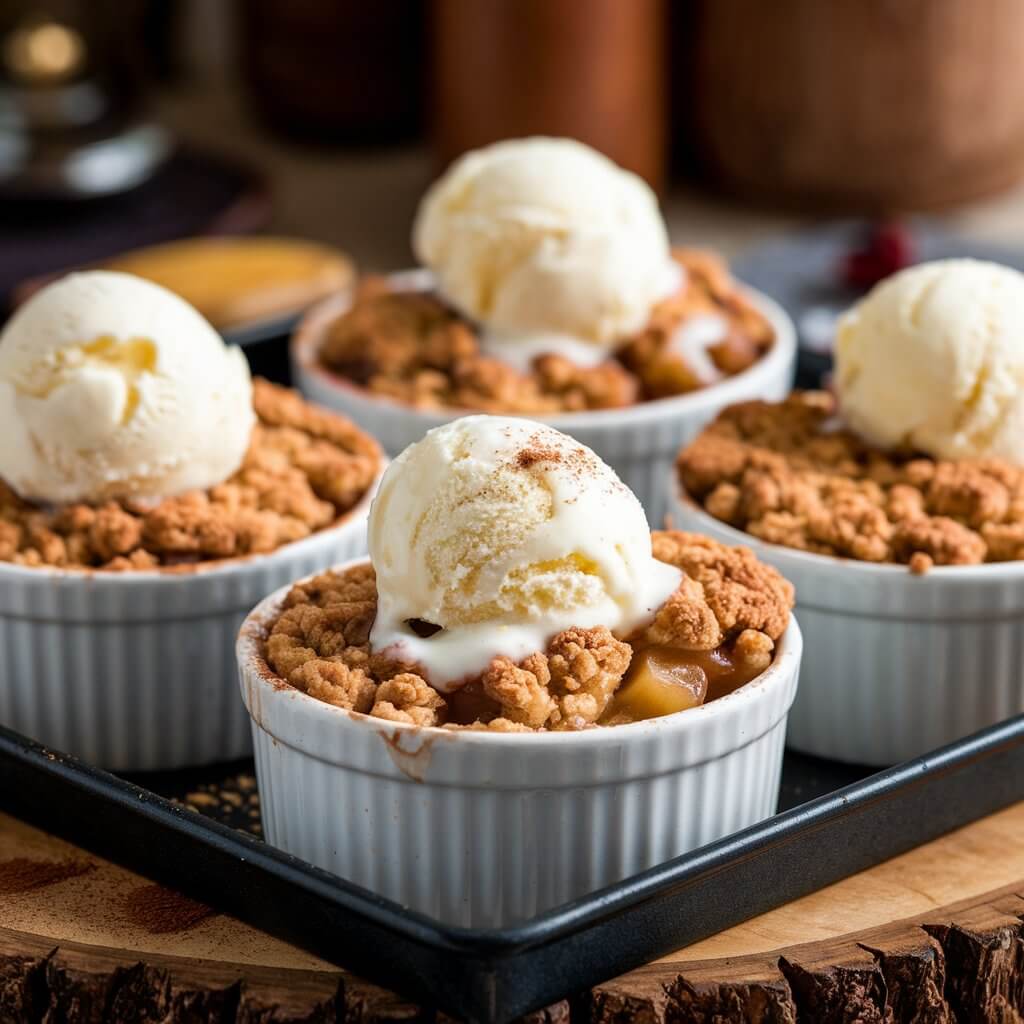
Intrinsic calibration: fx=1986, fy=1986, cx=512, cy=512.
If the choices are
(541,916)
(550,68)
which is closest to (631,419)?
(541,916)

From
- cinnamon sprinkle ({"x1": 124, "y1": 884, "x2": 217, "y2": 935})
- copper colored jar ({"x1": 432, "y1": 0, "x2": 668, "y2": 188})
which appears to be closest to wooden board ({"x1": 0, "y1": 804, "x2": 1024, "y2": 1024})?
cinnamon sprinkle ({"x1": 124, "y1": 884, "x2": 217, "y2": 935})

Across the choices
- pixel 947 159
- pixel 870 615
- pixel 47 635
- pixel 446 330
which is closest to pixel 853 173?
pixel 947 159

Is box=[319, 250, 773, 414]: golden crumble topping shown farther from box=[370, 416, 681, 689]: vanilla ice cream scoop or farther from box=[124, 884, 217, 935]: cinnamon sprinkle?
box=[124, 884, 217, 935]: cinnamon sprinkle

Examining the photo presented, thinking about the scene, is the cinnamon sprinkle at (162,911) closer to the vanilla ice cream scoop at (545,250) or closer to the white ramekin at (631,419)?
the white ramekin at (631,419)

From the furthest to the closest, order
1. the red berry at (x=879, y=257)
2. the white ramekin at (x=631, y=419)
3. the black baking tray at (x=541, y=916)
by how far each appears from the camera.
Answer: the red berry at (x=879, y=257) → the white ramekin at (x=631, y=419) → the black baking tray at (x=541, y=916)

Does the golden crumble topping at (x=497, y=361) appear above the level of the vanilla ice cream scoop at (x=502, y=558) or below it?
below

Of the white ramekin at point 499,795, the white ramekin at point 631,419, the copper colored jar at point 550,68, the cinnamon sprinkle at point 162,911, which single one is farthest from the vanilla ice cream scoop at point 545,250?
the copper colored jar at point 550,68
